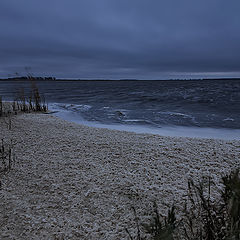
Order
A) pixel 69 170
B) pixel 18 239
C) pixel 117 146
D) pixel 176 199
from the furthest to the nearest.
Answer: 1. pixel 117 146
2. pixel 69 170
3. pixel 176 199
4. pixel 18 239

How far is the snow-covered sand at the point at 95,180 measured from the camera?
187 cm

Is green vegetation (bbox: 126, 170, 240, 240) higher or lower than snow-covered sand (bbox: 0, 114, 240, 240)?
higher

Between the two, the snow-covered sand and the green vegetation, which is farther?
the snow-covered sand

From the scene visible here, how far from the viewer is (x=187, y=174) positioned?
2.77 m

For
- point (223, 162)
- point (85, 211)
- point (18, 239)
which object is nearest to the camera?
point (18, 239)

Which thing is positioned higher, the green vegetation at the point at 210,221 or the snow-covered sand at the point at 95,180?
the green vegetation at the point at 210,221

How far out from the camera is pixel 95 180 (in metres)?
2.63

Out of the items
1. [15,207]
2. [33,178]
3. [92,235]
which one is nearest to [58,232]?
[92,235]

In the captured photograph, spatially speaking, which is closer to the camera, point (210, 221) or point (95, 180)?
point (210, 221)

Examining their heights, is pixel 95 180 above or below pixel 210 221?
below

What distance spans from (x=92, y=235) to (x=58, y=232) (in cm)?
31

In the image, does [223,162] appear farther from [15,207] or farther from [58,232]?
[15,207]

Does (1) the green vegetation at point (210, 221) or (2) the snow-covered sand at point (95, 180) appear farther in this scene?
(2) the snow-covered sand at point (95, 180)

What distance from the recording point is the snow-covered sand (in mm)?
1866
